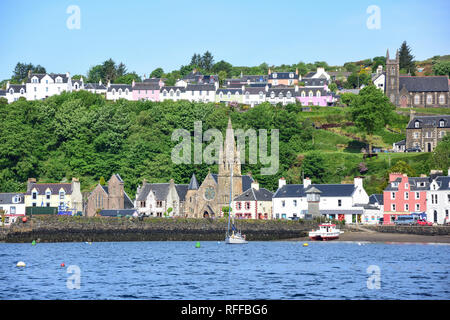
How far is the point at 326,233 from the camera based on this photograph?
267 feet

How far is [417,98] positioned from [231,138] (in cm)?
5568

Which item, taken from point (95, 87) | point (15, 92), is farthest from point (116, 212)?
point (95, 87)

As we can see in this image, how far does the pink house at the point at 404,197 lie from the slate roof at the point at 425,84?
58744 mm

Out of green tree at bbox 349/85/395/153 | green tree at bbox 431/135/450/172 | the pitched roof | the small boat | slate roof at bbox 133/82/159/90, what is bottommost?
the small boat

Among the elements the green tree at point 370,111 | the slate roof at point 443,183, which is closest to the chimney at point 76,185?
the green tree at point 370,111

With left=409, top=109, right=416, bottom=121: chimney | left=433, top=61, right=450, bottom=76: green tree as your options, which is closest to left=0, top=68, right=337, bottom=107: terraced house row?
left=409, top=109, right=416, bottom=121: chimney

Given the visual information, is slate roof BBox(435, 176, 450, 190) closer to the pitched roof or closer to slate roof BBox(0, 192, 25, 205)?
the pitched roof

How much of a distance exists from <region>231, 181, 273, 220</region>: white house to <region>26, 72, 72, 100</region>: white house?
240ft

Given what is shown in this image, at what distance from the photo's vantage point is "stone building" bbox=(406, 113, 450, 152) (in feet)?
396

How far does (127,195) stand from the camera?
10581cm

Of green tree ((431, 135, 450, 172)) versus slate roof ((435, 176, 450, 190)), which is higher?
green tree ((431, 135, 450, 172))

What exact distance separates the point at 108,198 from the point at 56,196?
7754 millimetres
